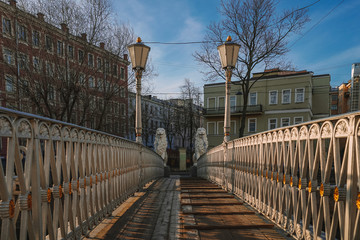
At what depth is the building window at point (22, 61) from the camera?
1080 cm

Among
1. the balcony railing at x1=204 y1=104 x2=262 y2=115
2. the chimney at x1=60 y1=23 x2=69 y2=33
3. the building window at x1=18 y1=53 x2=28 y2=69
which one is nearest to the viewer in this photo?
the building window at x1=18 y1=53 x2=28 y2=69

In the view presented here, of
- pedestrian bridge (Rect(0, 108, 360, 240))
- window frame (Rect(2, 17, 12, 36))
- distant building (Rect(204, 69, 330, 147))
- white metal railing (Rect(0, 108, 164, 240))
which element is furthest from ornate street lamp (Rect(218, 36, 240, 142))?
distant building (Rect(204, 69, 330, 147))

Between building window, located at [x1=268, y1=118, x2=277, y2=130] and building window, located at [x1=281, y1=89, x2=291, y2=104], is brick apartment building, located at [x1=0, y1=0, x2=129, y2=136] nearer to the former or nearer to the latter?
building window, located at [x1=268, y1=118, x2=277, y2=130]

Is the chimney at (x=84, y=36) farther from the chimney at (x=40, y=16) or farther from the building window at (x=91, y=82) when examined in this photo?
the building window at (x=91, y=82)

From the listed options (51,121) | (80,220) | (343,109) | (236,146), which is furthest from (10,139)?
(343,109)

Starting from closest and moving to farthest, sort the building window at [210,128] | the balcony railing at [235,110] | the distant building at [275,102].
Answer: the distant building at [275,102] < the balcony railing at [235,110] < the building window at [210,128]

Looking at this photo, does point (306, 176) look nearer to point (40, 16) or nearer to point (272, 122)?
point (40, 16)

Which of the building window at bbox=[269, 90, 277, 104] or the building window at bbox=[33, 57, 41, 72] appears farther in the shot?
the building window at bbox=[269, 90, 277, 104]

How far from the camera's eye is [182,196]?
4.81 metres

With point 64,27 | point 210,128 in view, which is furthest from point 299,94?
point 64,27

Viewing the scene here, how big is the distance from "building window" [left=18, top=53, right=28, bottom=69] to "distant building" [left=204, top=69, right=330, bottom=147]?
22.7m

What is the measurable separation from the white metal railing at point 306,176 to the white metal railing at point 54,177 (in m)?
2.44

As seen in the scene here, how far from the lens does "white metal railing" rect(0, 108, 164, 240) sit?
1575 mm

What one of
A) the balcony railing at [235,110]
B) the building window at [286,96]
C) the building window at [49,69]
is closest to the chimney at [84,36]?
the building window at [49,69]
